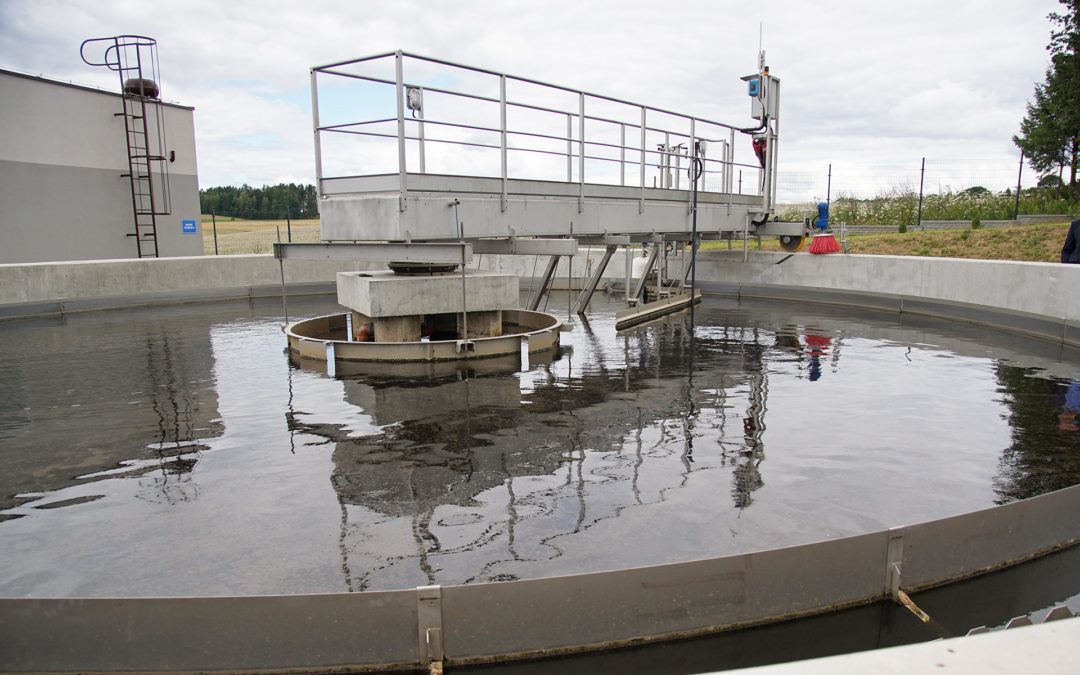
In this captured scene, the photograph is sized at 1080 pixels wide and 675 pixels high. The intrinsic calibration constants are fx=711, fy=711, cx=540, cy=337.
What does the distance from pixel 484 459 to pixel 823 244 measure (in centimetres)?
1344

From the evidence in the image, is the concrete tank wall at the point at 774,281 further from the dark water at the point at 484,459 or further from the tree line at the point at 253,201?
the tree line at the point at 253,201

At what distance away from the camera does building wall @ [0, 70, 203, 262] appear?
16781 millimetres

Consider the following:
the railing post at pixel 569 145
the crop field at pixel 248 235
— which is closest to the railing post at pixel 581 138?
the railing post at pixel 569 145

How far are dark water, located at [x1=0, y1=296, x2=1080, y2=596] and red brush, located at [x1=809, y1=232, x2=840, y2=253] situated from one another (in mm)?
6783

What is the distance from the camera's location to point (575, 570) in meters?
3.90

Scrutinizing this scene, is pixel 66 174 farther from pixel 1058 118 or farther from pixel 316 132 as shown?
pixel 1058 118

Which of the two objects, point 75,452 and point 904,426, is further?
point 904,426

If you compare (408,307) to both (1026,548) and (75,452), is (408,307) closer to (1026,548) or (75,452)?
(75,452)

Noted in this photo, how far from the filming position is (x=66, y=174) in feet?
58.2

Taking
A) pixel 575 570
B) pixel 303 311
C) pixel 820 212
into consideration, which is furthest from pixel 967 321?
pixel 303 311

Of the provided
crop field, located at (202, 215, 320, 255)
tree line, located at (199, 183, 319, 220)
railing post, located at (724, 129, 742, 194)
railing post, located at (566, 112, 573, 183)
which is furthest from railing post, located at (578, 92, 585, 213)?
tree line, located at (199, 183, 319, 220)

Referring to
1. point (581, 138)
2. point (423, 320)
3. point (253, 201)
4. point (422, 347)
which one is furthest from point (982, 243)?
point (253, 201)

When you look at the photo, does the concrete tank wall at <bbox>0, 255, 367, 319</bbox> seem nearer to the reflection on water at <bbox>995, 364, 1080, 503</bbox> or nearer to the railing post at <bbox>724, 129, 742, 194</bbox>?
the railing post at <bbox>724, 129, 742, 194</bbox>

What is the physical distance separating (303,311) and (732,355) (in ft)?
32.2
